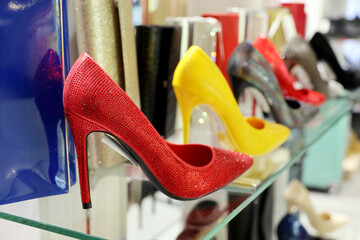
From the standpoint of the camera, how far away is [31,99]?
1.57 feet

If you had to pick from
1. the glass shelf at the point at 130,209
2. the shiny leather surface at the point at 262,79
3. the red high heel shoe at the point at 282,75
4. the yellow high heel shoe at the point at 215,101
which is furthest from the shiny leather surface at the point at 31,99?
the red high heel shoe at the point at 282,75

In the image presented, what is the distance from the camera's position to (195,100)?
2.06 ft

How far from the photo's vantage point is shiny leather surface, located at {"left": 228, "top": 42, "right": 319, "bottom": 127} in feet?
2.40

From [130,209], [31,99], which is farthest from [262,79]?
[31,99]

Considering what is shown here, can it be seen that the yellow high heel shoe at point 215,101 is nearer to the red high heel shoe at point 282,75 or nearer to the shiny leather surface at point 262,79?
the shiny leather surface at point 262,79

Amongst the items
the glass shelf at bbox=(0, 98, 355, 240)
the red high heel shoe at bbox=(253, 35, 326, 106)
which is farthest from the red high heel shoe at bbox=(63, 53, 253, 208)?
the red high heel shoe at bbox=(253, 35, 326, 106)

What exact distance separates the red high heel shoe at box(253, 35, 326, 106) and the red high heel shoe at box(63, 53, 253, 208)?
0.36 metres

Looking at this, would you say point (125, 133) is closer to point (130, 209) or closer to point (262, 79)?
point (130, 209)

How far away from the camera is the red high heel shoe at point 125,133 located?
449mm

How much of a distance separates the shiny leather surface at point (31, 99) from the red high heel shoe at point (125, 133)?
1.4 inches

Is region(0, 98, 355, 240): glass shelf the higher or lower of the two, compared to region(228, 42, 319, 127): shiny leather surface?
lower

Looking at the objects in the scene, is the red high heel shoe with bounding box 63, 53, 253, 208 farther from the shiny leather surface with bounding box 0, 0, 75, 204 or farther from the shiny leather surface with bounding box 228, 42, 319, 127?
the shiny leather surface with bounding box 228, 42, 319, 127

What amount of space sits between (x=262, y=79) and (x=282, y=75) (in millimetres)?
141

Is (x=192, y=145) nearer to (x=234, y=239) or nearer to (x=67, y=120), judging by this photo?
(x=67, y=120)
